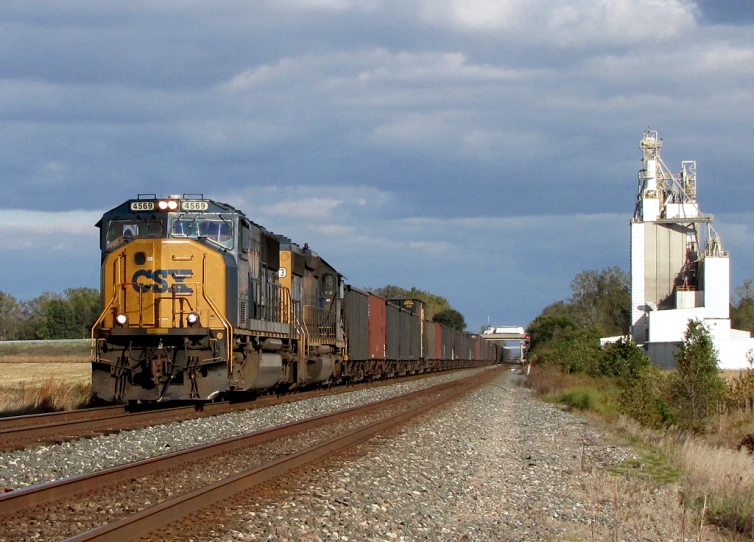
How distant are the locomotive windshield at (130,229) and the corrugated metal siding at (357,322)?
12.6 meters

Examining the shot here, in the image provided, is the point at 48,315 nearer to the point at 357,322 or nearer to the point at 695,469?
the point at 357,322

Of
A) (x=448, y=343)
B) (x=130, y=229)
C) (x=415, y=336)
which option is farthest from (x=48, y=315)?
(x=130, y=229)

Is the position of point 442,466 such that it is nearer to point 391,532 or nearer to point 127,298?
point 391,532

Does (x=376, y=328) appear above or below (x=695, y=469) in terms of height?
above

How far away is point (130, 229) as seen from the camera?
54.8 feet

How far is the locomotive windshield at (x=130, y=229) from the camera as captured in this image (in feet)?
54.5

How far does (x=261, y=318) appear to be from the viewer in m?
18.7

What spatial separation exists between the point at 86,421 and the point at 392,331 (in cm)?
2592

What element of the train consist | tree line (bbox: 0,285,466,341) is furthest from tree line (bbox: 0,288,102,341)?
the train consist

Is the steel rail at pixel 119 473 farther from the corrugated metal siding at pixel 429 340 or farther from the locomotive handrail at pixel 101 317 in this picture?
the corrugated metal siding at pixel 429 340

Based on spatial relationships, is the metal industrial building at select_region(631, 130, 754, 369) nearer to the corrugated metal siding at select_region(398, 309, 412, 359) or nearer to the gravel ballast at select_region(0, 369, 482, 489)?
the corrugated metal siding at select_region(398, 309, 412, 359)

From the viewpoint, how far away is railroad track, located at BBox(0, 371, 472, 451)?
38.3ft

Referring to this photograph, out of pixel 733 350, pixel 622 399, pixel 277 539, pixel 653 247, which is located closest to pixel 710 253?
pixel 653 247

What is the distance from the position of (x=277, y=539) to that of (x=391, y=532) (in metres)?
1.01
